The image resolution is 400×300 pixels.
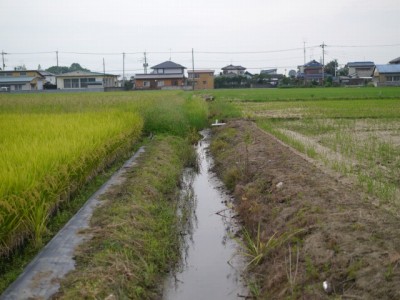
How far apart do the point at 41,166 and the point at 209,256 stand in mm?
2125

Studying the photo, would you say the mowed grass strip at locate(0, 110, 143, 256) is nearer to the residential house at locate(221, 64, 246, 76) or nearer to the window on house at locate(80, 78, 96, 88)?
the window on house at locate(80, 78, 96, 88)

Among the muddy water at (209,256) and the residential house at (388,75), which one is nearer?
the muddy water at (209,256)

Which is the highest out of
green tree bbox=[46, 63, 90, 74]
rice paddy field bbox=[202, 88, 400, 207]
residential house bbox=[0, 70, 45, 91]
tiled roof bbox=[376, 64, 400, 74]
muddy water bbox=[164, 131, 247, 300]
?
green tree bbox=[46, 63, 90, 74]

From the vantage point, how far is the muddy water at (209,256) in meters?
4.05

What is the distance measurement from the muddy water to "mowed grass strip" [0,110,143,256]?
4.90 ft

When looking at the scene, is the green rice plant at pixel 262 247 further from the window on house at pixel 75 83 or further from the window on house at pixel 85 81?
the window on house at pixel 75 83

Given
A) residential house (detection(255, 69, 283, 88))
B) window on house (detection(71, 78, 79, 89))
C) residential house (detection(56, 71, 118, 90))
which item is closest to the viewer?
residential house (detection(56, 71, 118, 90))

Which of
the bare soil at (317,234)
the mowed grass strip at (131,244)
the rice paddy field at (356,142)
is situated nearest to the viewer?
the bare soil at (317,234)

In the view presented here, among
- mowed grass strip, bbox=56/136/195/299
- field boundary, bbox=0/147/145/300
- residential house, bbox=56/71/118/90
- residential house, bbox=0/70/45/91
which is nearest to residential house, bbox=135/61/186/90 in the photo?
residential house, bbox=56/71/118/90

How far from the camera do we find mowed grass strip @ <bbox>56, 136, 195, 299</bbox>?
11.2 ft

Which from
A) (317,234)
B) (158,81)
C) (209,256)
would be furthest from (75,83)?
(317,234)

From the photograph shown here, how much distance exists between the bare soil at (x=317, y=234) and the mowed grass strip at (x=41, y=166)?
2.25 metres

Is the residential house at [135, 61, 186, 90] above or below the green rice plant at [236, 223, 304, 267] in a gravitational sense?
above

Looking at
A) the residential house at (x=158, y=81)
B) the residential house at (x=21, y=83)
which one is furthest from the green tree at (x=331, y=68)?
the residential house at (x=21, y=83)
